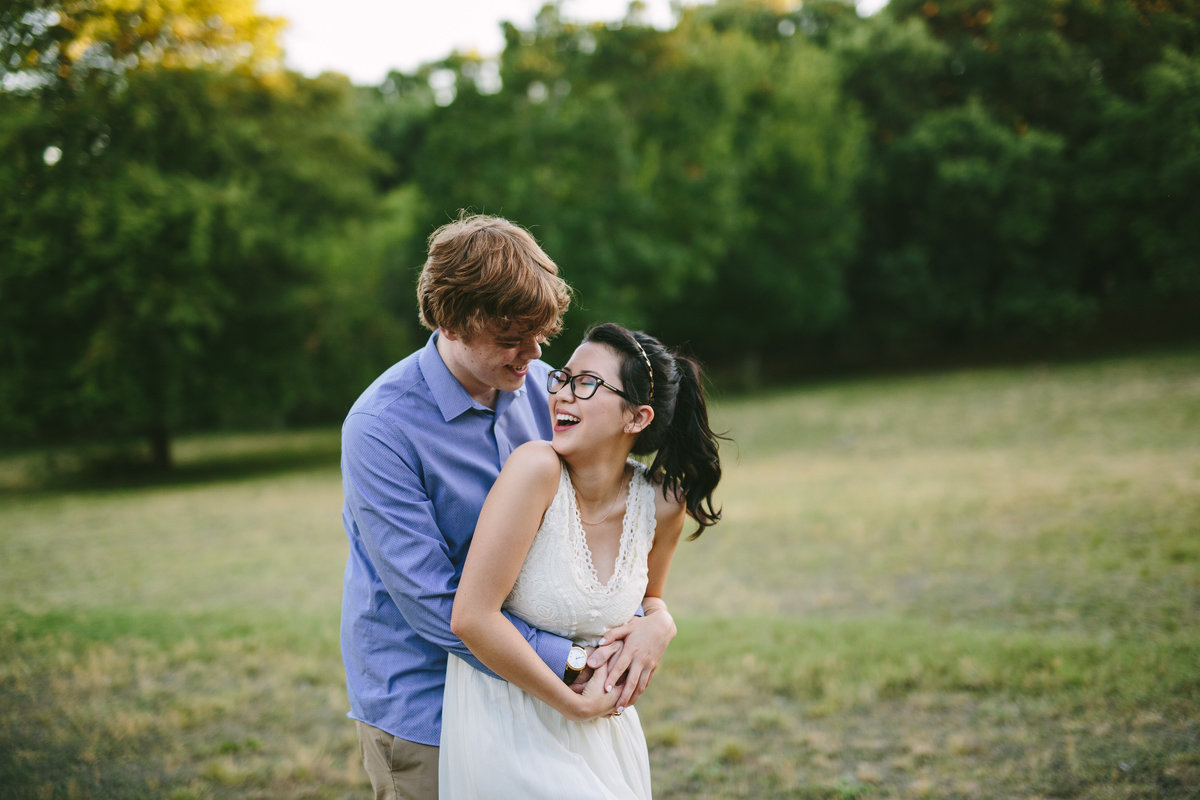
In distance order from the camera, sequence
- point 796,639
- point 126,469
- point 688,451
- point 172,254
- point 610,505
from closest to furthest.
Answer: point 610,505
point 688,451
point 796,639
point 172,254
point 126,469

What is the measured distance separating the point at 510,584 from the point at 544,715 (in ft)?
1.33

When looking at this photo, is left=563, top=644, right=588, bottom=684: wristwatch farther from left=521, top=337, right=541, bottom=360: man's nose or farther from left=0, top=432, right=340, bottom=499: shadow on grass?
left=0, top=432, right=340, bottom=499: shadow on grass

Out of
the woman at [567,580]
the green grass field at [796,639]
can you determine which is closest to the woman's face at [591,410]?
the woman at [567,580]

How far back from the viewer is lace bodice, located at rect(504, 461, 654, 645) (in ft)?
7.59

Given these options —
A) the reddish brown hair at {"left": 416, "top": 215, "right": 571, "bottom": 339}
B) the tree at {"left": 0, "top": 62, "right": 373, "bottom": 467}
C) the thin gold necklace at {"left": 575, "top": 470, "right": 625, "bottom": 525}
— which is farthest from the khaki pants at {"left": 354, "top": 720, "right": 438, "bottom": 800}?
the tree at {"left": 0, "top": 62, "right": 373, "bottom": 467}

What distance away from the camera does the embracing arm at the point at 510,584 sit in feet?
7.11

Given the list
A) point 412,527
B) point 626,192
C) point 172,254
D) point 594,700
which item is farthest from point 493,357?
point 626,192

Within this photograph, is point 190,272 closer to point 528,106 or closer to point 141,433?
point 141,433

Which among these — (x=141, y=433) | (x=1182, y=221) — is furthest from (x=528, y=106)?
(x=1182, y=221)

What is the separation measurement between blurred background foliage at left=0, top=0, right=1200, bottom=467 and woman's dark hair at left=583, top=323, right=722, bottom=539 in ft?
8.18

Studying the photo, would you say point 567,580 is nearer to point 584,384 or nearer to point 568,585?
point 568,585

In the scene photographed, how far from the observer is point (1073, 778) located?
4008 millimetres

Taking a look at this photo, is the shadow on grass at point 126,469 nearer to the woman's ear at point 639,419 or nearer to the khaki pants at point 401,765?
the khaki pants at point 401,765

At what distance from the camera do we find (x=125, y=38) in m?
9.24
